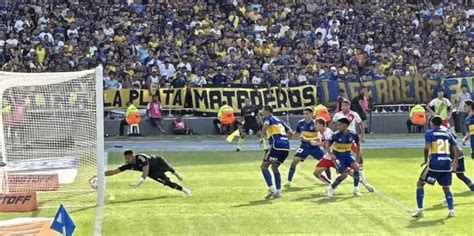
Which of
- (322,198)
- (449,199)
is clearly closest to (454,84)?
(322,198)

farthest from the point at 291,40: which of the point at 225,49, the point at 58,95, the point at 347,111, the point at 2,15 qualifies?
the point at 58,95

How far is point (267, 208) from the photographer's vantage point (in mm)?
19531

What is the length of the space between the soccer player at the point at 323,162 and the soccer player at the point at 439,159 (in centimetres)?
385

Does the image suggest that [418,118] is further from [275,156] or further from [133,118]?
[275,156]

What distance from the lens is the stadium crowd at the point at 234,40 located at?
3856 cm

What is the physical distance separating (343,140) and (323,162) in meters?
1.37

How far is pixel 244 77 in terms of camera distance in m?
39.1

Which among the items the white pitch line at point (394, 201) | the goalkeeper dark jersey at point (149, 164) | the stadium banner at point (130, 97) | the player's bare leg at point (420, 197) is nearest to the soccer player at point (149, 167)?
the goalkeeper dark jersey at point (149, 164)

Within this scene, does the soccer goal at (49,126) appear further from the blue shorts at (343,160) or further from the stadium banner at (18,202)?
the blue shorts at (343,160)

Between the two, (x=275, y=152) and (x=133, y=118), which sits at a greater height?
(x=133, y=118)

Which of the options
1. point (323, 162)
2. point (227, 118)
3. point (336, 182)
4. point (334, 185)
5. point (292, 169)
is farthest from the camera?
point (227, 118)

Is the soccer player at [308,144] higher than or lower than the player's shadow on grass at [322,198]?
higher

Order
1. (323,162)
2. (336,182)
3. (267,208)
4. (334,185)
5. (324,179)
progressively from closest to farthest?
(267,208) → (336,182) → (334,185) → (323,162) → (324,179)

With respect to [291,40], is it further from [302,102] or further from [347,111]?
[347,111]
